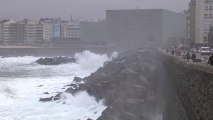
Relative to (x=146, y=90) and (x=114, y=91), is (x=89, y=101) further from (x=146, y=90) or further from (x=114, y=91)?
(x=146, y=90)

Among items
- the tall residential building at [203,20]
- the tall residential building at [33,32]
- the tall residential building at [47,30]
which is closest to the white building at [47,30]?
the tall residential building at [47,30]

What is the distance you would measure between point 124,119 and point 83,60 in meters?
49.6

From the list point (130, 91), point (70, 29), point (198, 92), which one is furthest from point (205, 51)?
point (70, 29)

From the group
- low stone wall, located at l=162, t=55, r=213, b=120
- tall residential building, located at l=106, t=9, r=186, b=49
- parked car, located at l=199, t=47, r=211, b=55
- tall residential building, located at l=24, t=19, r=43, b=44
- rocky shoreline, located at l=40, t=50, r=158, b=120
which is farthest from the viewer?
tall residential building, located at l=24, t=19, r=43, b=44

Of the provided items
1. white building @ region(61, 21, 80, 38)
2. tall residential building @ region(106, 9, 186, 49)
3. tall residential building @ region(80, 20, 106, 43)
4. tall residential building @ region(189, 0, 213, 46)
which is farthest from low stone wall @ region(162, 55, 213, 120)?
white building @ region(61, 21, 80, 38)

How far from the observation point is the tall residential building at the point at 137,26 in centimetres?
10219

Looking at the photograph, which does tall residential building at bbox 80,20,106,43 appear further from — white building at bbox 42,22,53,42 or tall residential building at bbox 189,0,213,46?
tall residential building at bbox 189,0,213,46

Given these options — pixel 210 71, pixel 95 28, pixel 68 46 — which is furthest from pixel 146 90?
pixel 95 28

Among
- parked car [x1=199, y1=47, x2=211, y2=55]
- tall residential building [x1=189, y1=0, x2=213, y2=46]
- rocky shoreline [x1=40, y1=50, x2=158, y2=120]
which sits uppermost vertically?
tall residential building [x1=189, y1=0, x2=213, y2=46]

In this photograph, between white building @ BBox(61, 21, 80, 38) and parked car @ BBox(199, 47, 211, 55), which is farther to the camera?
white building @ BBox(61, 21, 80, 38)

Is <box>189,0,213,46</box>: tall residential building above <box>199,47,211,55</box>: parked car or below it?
above

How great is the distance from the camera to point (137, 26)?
105m

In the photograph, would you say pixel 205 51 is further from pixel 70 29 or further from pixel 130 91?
pixel 70 29

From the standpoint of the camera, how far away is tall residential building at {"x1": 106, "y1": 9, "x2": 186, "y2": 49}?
102188 millimetres
